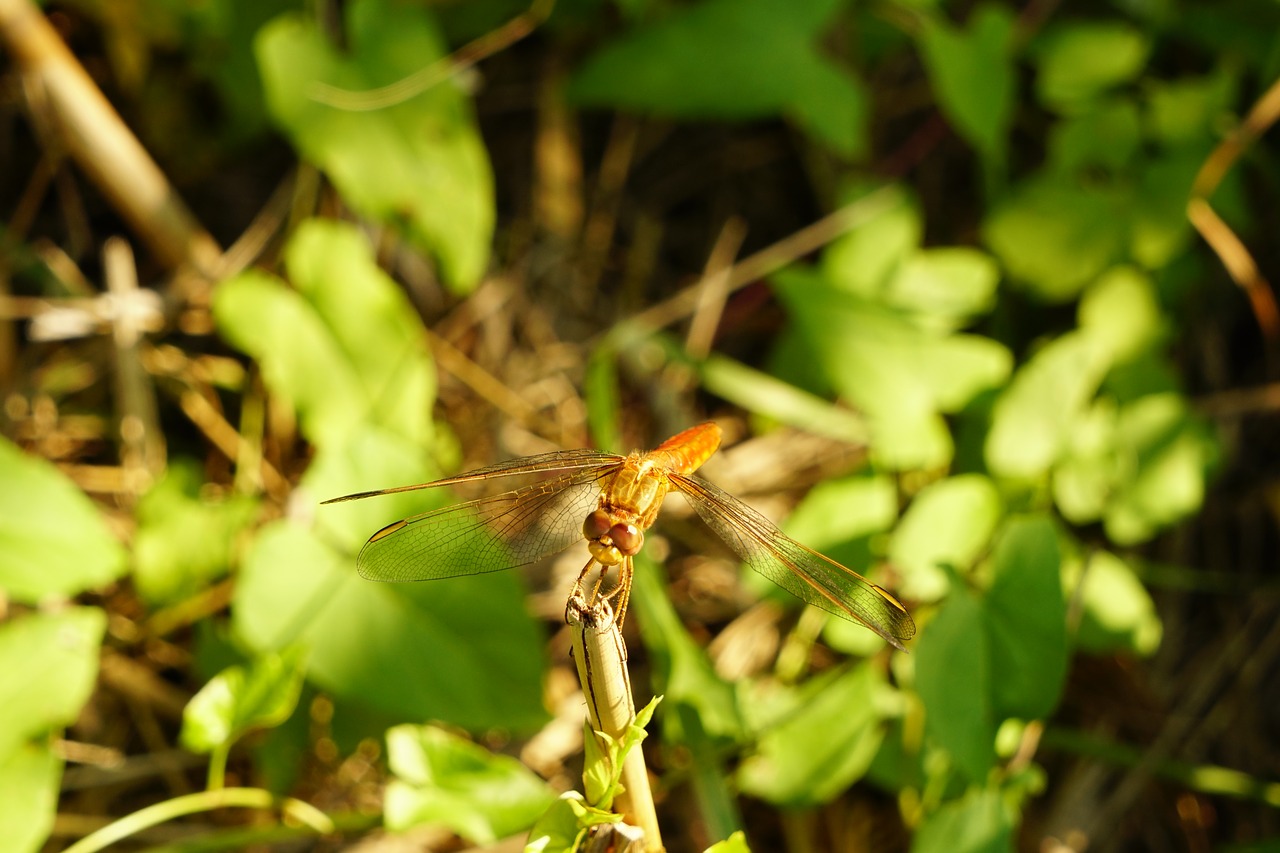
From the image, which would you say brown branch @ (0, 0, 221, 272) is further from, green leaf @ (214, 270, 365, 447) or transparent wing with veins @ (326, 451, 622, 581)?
transparent wing with veins @ (326, 451, 622, 581)

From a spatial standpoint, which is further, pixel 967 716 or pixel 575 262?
pixel 575 262

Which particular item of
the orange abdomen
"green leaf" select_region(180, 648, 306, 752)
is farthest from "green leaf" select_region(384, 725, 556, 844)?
the orange abdomen

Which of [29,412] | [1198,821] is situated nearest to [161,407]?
[29,412]

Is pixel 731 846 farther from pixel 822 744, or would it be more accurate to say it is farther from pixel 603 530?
pixel 822 744

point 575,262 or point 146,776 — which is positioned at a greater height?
point 575,262

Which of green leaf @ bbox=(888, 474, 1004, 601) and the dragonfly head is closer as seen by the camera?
the dragonfly head

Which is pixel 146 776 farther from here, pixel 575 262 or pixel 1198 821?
pixel 1198 821

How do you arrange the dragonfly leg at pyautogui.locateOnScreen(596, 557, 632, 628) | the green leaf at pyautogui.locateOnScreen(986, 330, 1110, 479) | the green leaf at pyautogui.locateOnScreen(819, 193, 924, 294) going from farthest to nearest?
the green leaf at pyautogui.locateOnScreen(819, 193, 924, 294)
the green leaf at pyautogui.locateOnScreen(986, 330, 1110, 479)
the dragonfly leg at pyautogui.locateOnScreen(596, 557, 632, 628)
